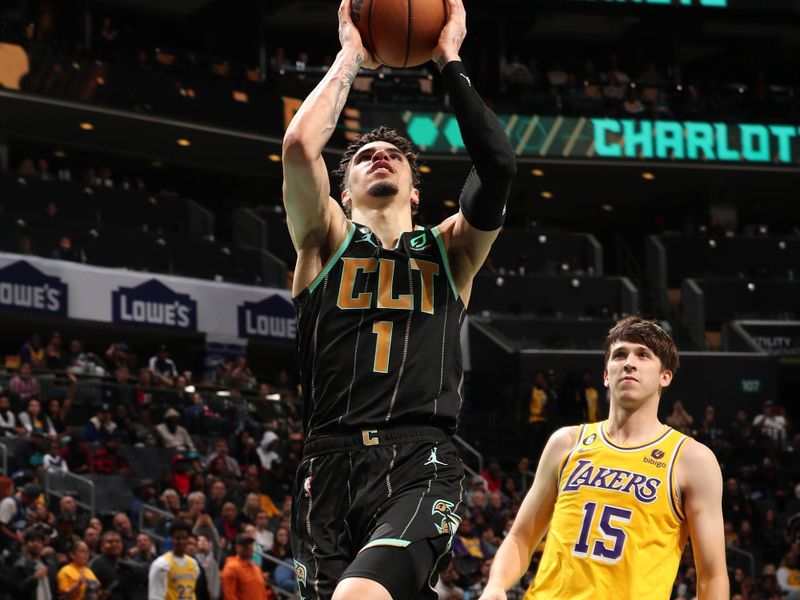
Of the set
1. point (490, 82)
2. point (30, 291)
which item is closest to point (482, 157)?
point (30, 291)

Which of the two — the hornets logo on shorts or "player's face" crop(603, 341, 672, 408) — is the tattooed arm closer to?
the hornets logo on shorts

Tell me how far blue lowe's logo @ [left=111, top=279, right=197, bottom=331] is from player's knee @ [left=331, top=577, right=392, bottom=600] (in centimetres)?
2295

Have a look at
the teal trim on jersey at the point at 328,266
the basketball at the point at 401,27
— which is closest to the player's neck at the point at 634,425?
the teal trim on jersey at the point at 328,266

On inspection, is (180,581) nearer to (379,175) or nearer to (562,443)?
(562,443)

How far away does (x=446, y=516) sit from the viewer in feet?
16.7

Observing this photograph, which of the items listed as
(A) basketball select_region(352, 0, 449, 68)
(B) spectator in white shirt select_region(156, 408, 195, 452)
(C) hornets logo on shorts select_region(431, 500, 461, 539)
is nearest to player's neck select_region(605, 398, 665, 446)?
(C) hornets logo on shorts select_region(431, 500, 461, 539)

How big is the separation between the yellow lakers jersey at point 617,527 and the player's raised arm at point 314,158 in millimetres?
A: 1633

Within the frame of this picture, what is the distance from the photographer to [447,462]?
5262mm

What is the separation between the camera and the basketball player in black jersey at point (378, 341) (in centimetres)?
511

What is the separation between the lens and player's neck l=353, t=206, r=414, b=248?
5.55m

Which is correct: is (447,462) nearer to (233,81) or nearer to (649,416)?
(649,416)

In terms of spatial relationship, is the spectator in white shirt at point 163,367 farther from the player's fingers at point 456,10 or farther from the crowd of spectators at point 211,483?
the player's fingers at point 456,10

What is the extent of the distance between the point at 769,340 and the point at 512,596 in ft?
52.9

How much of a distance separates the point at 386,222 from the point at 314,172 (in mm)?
469
